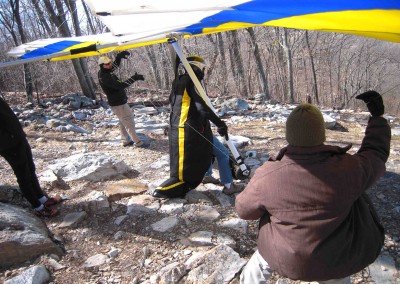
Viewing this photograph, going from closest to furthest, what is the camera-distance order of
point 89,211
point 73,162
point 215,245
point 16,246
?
point 16,246 → point 215,245 → point 89,211 → point 73,162

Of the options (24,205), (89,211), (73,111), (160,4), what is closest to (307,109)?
(160,4)

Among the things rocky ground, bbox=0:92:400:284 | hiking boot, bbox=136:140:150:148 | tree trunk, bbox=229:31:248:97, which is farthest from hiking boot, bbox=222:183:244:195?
tree trunk, bbox=229:31:248:97

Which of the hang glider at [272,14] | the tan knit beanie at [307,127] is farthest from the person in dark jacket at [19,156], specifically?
the tan knit beanie at [307,127]

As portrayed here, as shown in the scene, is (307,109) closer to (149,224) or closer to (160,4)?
(160,4)

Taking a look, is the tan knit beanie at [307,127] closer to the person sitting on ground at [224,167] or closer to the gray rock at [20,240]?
the person sitting on ground at [224,167]

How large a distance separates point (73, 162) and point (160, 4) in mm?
3403

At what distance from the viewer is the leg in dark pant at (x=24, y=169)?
3.29m

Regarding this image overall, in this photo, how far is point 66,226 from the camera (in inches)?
137

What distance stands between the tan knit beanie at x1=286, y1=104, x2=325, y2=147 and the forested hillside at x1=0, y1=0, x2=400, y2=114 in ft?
35.9

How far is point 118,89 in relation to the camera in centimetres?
577

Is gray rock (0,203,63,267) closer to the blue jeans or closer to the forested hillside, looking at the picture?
the blue jeans

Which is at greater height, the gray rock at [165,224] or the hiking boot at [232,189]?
the hiking boot at [232,189]

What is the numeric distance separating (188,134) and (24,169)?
1.75m

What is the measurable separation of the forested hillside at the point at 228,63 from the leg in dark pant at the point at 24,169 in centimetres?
932
